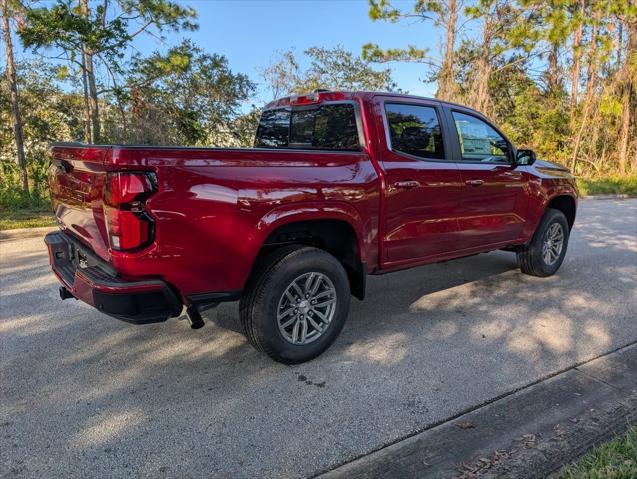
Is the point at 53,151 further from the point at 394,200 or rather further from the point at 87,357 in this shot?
the point at 394,200

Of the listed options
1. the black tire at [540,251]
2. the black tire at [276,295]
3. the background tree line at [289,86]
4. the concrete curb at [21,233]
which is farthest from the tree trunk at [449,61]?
the black tire at [276,295]

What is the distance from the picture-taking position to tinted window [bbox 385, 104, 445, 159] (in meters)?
4.11

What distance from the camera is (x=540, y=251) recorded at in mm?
5793

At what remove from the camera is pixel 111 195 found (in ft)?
9.12

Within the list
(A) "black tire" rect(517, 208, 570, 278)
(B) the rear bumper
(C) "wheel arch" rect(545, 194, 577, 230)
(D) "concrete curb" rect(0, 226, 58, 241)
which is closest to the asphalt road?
(A) "black tire" rect(517, 208, 570, 278)

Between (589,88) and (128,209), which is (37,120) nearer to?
(128,209)

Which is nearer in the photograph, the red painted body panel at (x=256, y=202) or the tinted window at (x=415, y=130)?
the red painted body panel at (x=256, y=202)

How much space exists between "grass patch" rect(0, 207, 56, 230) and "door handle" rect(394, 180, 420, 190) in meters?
7.20

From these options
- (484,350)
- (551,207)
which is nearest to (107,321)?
(484,350)

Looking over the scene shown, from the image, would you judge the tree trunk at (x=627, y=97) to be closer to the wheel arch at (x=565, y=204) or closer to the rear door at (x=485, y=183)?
the wheel arch at (x=565, y=204)

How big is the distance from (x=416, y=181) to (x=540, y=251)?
2.54m

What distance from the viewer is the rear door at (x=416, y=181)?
399 centimetres

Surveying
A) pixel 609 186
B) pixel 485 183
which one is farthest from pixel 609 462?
pixel 609 186

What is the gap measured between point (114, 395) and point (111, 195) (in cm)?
129
